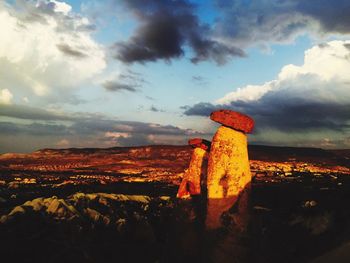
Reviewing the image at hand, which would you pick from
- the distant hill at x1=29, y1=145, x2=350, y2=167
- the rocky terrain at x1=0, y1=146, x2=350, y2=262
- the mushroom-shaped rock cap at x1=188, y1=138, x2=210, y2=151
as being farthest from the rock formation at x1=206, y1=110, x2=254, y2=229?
the distant hill at x1=29, y1=145, x2=350, y2=167

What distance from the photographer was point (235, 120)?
9914 mm

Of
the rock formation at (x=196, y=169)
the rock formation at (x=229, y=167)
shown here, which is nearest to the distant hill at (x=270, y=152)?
the rock formation at (x=196, y=169)

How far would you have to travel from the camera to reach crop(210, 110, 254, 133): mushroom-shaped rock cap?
992cm

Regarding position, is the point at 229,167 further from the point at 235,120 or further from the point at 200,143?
the point at 200,143

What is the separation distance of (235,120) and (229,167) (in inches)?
48.5

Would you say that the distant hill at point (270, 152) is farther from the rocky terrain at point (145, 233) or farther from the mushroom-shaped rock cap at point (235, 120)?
the mushroom-shaped rock cap at point (235, 120)

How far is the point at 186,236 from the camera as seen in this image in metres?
11.7

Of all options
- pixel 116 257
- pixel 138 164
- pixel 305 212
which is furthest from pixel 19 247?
pixel 138 164

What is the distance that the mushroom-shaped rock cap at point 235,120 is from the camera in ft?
32.6

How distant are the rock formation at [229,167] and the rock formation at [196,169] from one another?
3.06m

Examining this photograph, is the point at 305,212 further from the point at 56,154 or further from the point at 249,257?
the point at 56,154

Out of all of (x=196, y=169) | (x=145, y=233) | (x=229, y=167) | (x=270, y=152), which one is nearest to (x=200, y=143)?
(x=196, y=169)

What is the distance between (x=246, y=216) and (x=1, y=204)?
13948 millimetres

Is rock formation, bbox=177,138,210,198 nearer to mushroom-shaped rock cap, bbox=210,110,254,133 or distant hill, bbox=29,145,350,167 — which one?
mushroom-shaped rock cap, bbox=210,110,254,133
